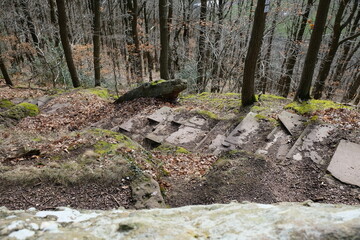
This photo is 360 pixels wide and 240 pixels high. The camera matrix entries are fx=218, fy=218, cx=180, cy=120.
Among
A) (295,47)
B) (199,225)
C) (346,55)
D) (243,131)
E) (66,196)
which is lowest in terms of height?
(243,131)

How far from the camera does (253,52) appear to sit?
6.75 m

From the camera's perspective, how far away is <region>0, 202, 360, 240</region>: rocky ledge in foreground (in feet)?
4.20

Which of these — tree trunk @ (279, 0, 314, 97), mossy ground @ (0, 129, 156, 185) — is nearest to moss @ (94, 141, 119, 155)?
mossy ground @ (0, 129, 156, 185)

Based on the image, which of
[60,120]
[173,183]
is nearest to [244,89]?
[173,183]

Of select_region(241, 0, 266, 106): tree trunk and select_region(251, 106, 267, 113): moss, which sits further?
select_region(251, 106, 267, 113): moss

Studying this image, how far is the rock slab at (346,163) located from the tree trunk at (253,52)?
3.24 metres

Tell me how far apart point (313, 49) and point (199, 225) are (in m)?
6.82

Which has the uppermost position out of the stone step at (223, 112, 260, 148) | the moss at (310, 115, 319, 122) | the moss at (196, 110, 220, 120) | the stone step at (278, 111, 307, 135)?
the moss at (310, 115, 319, 122)

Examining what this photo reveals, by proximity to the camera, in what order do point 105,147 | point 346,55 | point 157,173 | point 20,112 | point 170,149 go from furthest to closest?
point 346,55 → point 20,112 → point 170,149 → point 105,147 → point 157,173

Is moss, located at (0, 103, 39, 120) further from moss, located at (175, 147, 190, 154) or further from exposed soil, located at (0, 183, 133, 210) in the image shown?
moss, located at (175, 147, 190, 154)

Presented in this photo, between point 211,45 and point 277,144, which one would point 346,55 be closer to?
point 211,45

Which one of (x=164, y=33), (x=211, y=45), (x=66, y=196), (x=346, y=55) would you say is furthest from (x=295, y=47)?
(x=66, y=196)

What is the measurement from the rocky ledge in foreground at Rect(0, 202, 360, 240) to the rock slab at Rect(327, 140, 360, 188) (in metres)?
2.83

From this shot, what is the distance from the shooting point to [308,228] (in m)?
1.28
